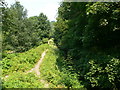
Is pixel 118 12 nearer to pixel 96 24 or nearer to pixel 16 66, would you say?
pixel 96 24

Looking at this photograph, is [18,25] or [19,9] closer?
[18,25]

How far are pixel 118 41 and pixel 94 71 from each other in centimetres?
269

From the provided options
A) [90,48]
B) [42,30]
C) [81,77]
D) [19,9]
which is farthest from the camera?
[42,30]

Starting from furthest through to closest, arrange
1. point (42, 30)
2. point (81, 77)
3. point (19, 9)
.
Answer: point (42, 30)
point (19, 9)
point (81, 77)

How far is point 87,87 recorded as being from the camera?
702 centimetres

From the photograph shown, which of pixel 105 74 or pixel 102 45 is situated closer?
pixel 105 74

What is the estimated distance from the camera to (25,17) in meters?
24.4

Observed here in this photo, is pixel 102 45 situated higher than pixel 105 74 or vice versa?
pixel 102 45

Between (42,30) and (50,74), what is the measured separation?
98.5 ft

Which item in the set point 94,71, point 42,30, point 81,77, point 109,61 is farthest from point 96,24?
point 42,30

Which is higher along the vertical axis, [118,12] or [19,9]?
[19,9]

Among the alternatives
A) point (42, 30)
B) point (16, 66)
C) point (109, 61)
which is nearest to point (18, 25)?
point (16, 66)

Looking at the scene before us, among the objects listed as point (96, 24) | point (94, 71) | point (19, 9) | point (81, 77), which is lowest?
point (81, 77)

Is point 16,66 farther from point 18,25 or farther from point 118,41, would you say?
point 18,25
